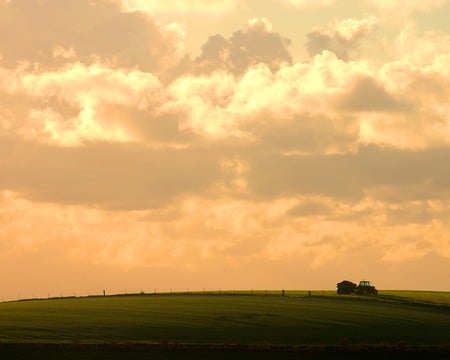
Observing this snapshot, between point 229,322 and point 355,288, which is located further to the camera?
point 355,288

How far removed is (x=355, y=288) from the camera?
159000 millimetres

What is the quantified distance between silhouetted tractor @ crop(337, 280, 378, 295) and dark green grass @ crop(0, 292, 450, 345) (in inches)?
714

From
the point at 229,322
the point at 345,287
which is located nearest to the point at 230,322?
the point at 229,322

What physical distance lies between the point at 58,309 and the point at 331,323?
31750 millimetres

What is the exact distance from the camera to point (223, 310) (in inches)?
4562

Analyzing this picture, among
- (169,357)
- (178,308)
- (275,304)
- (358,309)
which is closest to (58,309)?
(178,308)

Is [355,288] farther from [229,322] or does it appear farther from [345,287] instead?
[229,322]

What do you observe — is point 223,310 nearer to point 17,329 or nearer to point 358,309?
point 358,309

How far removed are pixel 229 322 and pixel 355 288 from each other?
60926 mm

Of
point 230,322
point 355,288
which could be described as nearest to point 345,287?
point 355,288

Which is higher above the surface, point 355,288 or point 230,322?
point 355,288

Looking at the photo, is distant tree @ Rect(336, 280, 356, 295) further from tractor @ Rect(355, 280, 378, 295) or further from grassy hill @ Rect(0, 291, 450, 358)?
grassy hill @ Rect(0, 291, 450, 358)

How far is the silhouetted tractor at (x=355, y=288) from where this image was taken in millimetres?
157375

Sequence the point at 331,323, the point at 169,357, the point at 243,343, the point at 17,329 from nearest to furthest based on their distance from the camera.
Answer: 1. the point at 169,357
2. the point at 243,343
3. the point at 17,329
4. the point at 331,323
